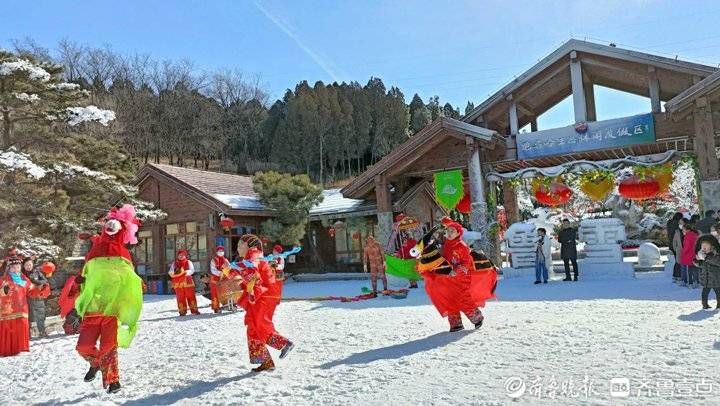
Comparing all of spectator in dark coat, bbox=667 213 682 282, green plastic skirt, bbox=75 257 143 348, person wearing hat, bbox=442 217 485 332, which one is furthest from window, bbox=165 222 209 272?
spectator in dark coat, bbox=667 213 682 282

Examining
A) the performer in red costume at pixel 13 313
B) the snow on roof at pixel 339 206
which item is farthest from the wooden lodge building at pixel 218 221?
the performer in red costume at pixel 13 313

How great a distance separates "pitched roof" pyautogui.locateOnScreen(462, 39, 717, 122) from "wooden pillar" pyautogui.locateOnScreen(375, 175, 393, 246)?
3.52 m

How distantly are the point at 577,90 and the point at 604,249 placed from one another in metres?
4.99

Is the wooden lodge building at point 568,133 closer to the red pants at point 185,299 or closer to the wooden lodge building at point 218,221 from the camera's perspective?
the wooden lodge building at point 218,221

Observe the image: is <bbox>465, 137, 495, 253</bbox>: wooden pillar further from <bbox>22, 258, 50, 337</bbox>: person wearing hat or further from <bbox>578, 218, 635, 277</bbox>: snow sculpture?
<bbox>22, 258, 50, 337</bbox>: person wearing hat

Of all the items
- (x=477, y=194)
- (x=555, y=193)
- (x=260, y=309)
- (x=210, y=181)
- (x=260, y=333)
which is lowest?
(x=260, y=333)

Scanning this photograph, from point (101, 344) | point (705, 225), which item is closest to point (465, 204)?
point (705, 225)

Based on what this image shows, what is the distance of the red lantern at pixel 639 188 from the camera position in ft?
45.9

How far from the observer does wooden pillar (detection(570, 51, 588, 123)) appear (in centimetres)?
1545

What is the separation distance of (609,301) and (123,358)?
7730mm

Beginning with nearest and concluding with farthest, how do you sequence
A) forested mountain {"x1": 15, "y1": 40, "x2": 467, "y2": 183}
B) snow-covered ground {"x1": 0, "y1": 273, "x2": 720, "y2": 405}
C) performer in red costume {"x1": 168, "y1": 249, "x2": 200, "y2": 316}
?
snow-covered ground {"x1": 0, "y1": 273, "x2": 720, "y2": 405}
performer in red costume {"x1": 168, "y1": 249, "x2": 200, "y2": 316}
forested mountain {"x1": 15, "y1": 40, "x2": 467, "y2": 183}

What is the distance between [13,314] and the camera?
7910 millimetres

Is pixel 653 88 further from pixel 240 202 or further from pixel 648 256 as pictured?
pixel 240 202

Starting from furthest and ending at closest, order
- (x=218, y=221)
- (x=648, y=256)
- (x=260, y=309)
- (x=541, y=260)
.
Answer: (x=218, y=221), (x=648, y=256), (x=541, y=260), (x=260, y=309)
